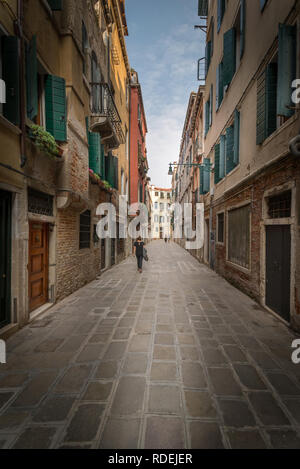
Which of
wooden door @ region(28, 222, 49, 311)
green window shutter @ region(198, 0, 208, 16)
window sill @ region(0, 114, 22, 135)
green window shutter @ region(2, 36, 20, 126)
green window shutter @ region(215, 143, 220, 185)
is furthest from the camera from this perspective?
green window shutter @ region(198, 0, 208, 16)

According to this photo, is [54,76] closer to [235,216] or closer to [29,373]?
[29,373]

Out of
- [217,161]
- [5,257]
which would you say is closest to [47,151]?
[5,257]

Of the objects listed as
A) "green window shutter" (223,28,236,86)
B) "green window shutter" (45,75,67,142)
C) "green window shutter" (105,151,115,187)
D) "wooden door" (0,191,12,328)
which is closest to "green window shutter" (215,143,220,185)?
"green window shutter" (223,28,236,86)

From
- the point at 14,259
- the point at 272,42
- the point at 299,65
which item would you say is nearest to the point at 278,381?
the point at 14,259

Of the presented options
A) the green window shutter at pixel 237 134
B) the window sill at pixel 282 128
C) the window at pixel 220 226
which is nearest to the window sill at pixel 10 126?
the window sill at pixel 282 128

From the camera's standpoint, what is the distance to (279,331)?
167 inches

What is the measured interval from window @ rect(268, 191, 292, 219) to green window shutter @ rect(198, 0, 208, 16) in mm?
15410

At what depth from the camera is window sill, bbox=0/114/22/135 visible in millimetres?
3704

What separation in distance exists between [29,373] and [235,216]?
7.54 meters

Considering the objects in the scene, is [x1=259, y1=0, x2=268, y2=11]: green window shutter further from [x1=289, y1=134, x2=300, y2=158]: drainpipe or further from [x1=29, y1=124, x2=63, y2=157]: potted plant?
[x1=29, y1=124, x2=63, y2=157]: potted plant

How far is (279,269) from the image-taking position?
4.99 m

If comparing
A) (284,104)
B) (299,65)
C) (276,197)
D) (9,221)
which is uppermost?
(299,65)

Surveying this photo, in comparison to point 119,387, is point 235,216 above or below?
above
